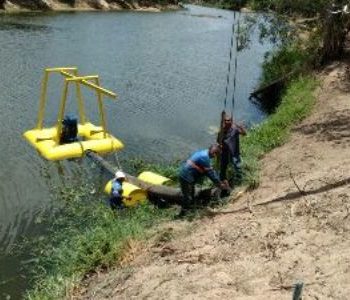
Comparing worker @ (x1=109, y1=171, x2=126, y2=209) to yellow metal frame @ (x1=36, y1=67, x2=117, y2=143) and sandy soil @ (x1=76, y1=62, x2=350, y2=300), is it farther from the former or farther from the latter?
yellow metal frame @ (x1=36, y1=67, x2=117, y2=143)

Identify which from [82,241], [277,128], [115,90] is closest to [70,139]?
[277,128]

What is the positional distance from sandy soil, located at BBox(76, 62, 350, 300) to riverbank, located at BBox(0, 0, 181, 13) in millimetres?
54670

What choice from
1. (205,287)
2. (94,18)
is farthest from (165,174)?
(94,18)

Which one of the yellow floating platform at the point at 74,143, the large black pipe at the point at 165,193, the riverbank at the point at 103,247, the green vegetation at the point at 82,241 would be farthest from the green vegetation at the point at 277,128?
the yellow floating platform at the point at 74,143

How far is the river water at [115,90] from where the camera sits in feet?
54.5

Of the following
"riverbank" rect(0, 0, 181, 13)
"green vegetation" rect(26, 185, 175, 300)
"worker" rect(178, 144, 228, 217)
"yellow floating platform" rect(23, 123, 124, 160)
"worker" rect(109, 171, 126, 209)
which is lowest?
"green vegetation" rect(26, 185, 175, 300)

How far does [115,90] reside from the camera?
96.6 feet

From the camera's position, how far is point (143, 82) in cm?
3173

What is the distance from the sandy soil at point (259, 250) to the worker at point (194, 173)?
0.74m

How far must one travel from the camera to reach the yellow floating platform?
18.7 m

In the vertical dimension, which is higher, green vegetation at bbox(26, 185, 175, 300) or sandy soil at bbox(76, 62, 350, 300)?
sandy soil at bbox(76, 62, 350, 300)

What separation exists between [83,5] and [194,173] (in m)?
63.7

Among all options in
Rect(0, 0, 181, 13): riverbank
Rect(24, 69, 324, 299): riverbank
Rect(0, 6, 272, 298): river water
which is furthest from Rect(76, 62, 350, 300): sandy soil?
Rect(0, 0, 181, 13): riverbank

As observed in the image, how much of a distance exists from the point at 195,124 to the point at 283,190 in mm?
11725
